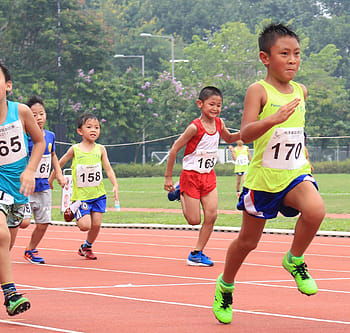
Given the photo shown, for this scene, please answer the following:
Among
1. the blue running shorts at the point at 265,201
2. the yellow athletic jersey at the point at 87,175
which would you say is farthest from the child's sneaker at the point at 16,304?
the yellow athletic jersey at the point at 87,175

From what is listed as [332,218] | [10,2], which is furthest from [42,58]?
[332,218]

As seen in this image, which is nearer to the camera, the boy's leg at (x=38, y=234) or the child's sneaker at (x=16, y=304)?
the child's sneaker at (x=16, y=304)

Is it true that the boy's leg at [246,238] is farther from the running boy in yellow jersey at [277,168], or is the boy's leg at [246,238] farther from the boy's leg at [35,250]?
the boy's leg at [35,250]

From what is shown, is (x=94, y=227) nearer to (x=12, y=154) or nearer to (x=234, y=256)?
(x=12, y=154)

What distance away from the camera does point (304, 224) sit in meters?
6.84

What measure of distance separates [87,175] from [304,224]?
6.56 m

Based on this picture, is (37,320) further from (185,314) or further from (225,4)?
(225,4)

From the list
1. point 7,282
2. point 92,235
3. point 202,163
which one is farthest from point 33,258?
point 7,282

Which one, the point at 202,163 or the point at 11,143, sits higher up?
the point at 11,143

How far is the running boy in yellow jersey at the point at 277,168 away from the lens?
688 centimetres

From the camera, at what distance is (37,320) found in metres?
7.34

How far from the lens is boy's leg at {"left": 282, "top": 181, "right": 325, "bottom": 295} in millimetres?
6785

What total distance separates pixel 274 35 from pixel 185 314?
2105mm

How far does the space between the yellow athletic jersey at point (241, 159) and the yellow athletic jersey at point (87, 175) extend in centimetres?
1789
